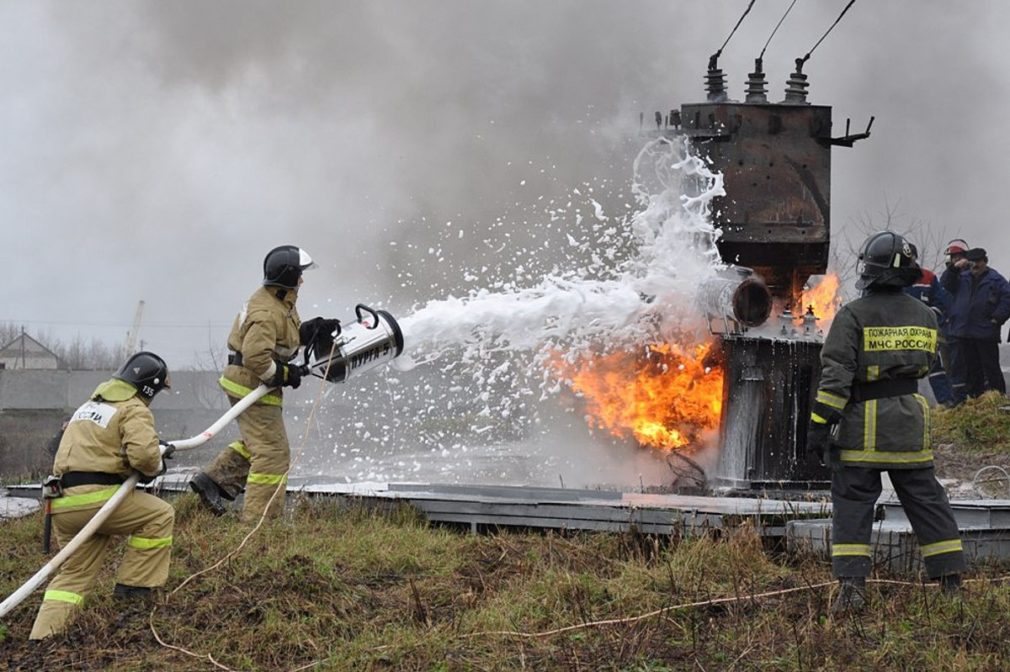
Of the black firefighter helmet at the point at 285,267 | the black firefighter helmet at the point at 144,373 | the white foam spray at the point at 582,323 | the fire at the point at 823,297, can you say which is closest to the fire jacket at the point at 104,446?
the black firefighter helmet at the point at 144,373

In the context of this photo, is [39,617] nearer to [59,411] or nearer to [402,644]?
[402,644]

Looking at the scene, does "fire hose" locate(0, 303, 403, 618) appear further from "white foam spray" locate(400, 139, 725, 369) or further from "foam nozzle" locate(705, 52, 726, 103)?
"foam nozzle" locate(705, 52, 726, 103)

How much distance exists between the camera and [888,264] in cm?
525

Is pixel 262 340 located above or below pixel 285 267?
below

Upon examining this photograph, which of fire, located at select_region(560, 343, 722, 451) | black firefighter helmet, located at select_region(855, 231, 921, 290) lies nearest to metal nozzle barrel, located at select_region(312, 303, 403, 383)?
fire, located at select_region(560, 343, 722, 451)

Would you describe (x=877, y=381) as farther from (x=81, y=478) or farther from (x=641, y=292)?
(x=641, y=292)

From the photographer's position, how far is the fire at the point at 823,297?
396 inches

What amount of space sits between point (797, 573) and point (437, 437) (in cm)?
998

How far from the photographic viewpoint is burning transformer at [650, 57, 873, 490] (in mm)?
8984

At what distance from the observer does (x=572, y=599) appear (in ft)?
16.8

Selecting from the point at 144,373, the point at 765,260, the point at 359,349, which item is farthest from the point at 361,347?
the point at 765,260

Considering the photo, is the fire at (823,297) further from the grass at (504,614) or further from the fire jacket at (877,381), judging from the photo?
the fire jacket at (877,381)

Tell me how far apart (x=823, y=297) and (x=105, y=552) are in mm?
6772

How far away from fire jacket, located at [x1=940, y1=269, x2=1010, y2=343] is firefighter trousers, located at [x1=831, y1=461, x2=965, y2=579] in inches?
280
